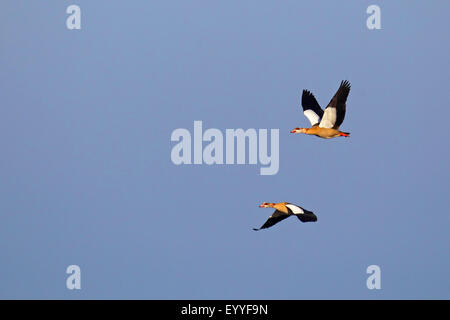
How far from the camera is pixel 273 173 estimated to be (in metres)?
6.70

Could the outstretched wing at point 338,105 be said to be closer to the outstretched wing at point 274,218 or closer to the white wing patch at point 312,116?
the white wing patch at point 312,116

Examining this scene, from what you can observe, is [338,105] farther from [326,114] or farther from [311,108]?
[311,108]

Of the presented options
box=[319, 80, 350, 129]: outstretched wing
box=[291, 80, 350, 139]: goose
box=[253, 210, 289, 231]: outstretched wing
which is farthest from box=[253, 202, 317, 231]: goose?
box=[319, 80, 350, 129]: outstretched wing

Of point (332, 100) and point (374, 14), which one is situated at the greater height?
point (374, 14)

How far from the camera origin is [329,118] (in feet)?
21.2

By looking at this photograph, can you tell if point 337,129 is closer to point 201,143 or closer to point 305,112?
point 305,112

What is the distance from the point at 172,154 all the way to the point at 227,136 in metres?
0.44

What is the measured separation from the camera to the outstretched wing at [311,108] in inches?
257

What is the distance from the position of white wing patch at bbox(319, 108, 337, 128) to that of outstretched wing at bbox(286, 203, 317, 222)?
63 centimetres

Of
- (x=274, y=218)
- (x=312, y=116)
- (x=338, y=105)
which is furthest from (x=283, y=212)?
(x=338, y=105)

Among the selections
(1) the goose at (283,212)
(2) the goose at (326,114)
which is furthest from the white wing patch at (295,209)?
→ (2) the goose at (326,114)

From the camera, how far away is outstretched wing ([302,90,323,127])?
21.5 ft

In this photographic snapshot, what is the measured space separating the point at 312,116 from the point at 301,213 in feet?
2.35
